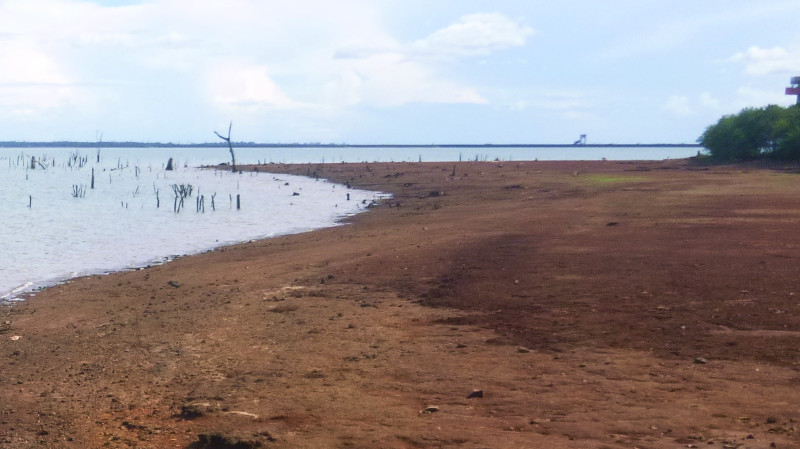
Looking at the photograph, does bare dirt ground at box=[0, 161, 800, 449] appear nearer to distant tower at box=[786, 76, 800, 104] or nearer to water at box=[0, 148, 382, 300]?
water at box=[0, 148, 382, 300]

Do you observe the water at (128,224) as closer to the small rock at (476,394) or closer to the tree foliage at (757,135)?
the small rock at (476,394)

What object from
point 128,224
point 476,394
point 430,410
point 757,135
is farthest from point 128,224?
point 757,135

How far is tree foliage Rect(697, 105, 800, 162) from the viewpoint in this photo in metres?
48.8

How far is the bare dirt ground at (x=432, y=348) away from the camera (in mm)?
6391

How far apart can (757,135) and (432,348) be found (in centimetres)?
5110

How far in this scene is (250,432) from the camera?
20.7ft

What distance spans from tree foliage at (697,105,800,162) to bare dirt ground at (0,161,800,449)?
114 ft

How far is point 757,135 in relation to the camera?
53.6 m

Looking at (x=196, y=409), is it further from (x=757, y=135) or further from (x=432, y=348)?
(x=757, y=135)

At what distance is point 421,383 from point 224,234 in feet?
65.8

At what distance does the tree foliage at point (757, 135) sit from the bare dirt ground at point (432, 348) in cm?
3460

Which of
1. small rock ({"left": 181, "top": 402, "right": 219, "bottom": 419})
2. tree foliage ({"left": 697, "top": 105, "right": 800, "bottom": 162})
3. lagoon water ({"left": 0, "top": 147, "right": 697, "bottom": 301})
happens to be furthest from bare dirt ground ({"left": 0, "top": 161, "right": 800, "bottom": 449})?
tree foliage ({"left": 697, "top": 105, "right": 800, "bottom": 162})

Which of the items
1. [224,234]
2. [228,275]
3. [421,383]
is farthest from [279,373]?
[224,234]

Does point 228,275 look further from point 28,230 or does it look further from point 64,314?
point 28,230
